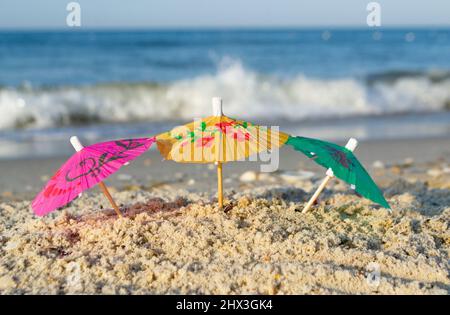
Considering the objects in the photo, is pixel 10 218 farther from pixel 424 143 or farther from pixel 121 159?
pixel 424 143

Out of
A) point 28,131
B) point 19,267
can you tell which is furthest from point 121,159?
point 28,131

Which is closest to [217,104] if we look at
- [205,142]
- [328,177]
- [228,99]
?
[205,142]

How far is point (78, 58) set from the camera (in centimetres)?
2138

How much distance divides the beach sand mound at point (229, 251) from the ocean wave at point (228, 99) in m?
7.55

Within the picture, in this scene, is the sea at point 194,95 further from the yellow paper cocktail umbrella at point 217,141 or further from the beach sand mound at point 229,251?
the yellow paper cocktail umbrella at point 217,141

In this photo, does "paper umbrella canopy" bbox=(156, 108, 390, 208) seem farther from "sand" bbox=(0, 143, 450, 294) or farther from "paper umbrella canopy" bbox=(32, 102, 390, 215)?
"sand" bbox=(0, 143, 450, 294)

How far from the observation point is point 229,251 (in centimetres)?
313

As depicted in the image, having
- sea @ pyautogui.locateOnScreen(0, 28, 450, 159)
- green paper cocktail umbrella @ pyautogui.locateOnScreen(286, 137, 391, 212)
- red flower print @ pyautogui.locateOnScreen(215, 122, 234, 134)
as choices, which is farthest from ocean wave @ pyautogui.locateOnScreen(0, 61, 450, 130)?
green paper cocktail umbrella @ pyautogui.locateOnScreen(286, 137, 391, 212)

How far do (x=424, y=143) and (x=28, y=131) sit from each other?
21.4ft

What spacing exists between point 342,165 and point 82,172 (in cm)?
146

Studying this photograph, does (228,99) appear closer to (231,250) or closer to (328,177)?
(328,177)

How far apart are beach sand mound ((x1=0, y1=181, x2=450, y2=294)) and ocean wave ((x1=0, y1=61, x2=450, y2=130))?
297 inches

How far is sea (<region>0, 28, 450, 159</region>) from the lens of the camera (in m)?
9.88
